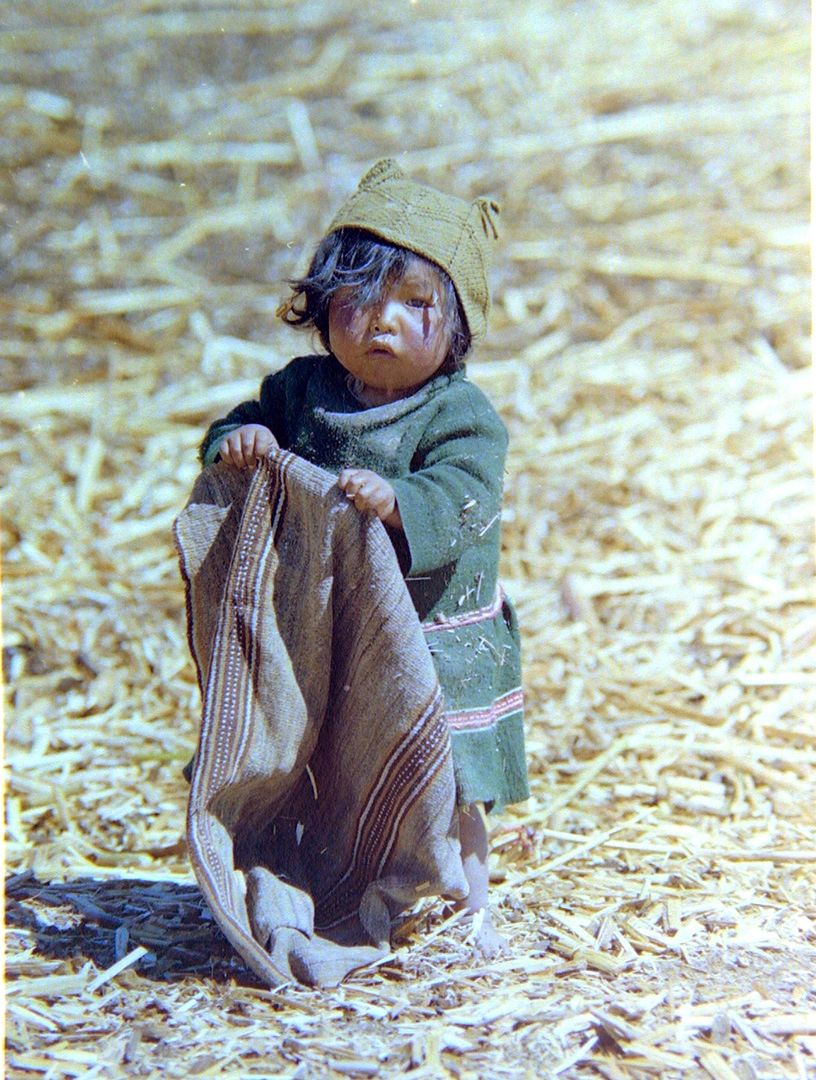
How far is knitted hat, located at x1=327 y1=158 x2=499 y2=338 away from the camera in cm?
247

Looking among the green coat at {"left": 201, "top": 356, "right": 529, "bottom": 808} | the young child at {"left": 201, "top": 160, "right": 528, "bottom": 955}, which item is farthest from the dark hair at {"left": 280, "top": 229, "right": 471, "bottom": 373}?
the green coat at {"left": 201, "top": 356, "right": 529, "bottom": 808}

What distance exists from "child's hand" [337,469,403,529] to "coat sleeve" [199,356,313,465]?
265mm

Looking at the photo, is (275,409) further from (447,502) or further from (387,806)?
(387,806)

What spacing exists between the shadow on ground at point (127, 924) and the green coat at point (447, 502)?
1.83ft

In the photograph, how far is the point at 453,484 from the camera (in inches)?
95.9

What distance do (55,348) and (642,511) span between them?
2180 millimetres

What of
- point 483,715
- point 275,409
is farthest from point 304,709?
point 275,409

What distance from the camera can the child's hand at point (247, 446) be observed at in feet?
8.13

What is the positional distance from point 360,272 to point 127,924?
131cm

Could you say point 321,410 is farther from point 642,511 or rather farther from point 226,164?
point 226,164

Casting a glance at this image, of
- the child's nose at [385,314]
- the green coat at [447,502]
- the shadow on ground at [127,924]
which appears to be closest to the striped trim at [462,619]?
the green coat at [447,502]

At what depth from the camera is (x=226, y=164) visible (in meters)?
5.94

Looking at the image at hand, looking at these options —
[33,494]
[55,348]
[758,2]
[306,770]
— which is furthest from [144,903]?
[758,2]

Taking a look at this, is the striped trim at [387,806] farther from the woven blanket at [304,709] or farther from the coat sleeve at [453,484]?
the coat sleeve at [453,484]
